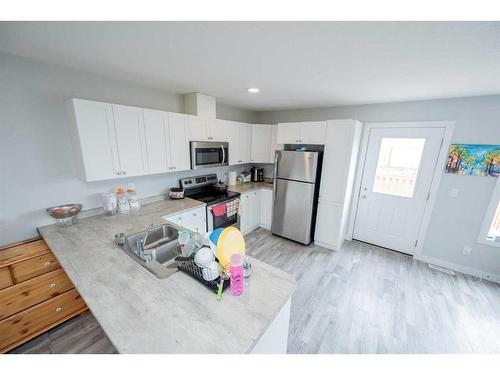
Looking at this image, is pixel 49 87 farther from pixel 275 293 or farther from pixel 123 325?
pixel 275 293

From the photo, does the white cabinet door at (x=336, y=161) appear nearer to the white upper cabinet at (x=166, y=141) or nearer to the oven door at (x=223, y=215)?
the oven door at (x=223, y=215)

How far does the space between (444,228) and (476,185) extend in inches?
26.8

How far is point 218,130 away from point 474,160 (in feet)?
11.3

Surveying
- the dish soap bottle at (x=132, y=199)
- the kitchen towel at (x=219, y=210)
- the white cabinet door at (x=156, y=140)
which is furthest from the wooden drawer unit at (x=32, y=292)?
the kitchen towel at (x=219, y=210)

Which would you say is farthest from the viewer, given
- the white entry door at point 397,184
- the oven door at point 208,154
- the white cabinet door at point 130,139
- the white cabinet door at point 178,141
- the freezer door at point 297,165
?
the freezer door at point 297,165

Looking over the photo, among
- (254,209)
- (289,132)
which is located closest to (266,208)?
(254,209)

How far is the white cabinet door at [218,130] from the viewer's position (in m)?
2.78

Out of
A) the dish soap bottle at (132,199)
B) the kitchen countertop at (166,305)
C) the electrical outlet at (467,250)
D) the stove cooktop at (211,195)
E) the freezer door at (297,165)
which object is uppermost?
the freezer door at (297,165)

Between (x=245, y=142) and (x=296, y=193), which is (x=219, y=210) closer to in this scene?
(x=296, y=193)

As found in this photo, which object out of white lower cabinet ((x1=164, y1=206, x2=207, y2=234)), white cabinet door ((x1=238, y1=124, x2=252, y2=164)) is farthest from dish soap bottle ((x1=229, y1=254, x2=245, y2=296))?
white cabinet door ((x1=238, y1=124, x2=252, y2=164))

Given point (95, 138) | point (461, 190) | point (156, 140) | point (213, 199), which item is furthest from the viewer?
point (213, 199)

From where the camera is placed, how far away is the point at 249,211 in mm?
3422

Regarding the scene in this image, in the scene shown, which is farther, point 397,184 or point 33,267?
point 397,184

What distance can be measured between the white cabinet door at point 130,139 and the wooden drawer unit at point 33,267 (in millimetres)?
950
